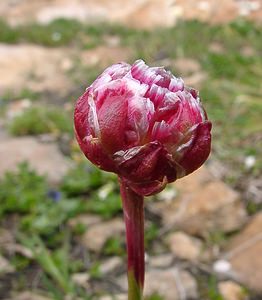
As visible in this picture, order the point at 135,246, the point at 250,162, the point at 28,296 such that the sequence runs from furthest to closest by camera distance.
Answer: the point at 250,162, the point at 28,296, the point at 135,246

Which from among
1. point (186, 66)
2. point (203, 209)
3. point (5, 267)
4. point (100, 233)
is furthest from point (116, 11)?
point (5, 267)

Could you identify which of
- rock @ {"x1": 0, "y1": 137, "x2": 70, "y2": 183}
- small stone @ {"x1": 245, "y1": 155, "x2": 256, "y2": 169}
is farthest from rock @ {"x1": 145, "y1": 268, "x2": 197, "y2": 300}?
small stone @ {"x1": 245, "y1": 155, "x2": 256, "y2": 169}

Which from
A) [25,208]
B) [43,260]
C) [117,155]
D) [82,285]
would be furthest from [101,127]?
[25,208]

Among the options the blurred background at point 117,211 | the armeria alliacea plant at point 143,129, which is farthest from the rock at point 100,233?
the armeria alliacea plant at point 143,129

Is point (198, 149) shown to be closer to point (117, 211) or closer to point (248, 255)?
point (248, 255)

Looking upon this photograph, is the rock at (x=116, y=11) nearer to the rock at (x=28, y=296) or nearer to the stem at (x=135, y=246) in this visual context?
the rock at (x=28, y=296)

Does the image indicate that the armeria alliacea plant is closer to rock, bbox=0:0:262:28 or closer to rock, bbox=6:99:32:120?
rock, bbox=6:99:32:120
